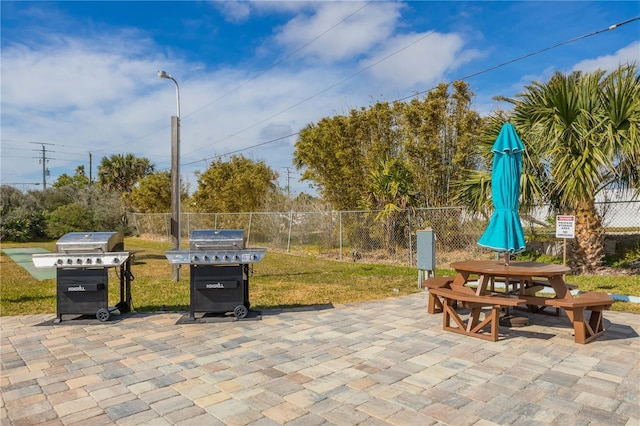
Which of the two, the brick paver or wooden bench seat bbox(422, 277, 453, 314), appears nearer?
the brick paver

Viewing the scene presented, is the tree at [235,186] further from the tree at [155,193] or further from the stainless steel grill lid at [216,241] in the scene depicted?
the stainless steel grill lid at [216,241]

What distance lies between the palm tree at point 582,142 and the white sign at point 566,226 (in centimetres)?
54

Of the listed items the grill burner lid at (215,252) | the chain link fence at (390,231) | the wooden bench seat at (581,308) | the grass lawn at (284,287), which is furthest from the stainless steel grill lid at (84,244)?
the chain link fence at (390,231)

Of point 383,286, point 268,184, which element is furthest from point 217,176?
point 383,286

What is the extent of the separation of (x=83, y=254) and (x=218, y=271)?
168 cm

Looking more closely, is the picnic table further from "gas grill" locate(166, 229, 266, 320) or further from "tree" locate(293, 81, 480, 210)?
"tree" locate(293, 81, 480, 210)

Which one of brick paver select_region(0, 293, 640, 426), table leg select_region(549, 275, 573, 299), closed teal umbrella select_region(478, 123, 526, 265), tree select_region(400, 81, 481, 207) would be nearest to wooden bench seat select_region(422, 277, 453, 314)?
brick paver select_region(0, 293, 640, 426)

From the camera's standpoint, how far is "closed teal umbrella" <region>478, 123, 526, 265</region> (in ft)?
15.8

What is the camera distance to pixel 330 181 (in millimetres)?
14719

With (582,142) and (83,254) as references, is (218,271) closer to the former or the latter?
(83,254)

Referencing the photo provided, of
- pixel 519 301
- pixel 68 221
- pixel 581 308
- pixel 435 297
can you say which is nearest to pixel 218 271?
pixel 435 297

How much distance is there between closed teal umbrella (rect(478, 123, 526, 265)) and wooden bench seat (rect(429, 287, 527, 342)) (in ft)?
2.12

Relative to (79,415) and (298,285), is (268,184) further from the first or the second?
(79,415)

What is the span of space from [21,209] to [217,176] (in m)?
13.9
